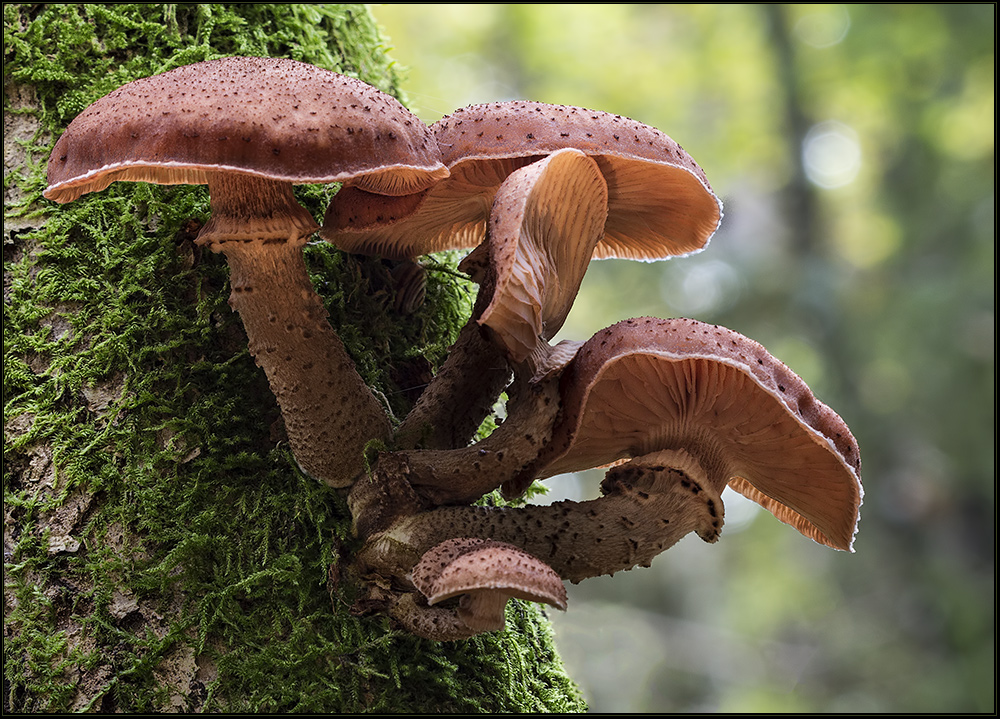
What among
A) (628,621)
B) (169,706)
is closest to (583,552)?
(169,706)

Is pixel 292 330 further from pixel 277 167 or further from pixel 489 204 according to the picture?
pixel 489 204

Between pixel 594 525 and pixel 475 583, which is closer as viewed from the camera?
pixel 475 583

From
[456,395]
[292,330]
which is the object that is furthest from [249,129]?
[456,395]

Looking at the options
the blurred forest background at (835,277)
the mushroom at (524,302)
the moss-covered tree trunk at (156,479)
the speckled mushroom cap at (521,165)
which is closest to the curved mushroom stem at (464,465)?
the mushroom at (524,302)

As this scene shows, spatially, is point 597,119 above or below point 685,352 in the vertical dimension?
above

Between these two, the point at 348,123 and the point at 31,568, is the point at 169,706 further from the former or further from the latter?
the point at 348,123

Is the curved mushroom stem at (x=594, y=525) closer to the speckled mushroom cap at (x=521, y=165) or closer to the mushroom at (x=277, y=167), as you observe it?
the mushroom at (x=277, y=167)

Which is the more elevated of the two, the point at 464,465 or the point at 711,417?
the point at 711,417
